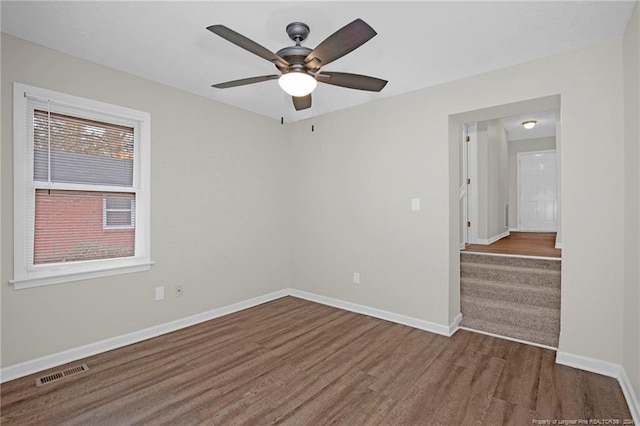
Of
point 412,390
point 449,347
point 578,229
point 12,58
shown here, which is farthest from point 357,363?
point 12,58

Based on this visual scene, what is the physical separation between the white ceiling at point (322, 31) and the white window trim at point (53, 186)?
0.40 meters

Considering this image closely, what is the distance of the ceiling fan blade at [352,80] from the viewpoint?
219 cm

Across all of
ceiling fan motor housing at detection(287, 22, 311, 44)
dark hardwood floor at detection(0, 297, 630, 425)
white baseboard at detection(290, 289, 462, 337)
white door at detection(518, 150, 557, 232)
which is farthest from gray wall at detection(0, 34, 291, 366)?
white door at detection(518, 150, 557, 232)

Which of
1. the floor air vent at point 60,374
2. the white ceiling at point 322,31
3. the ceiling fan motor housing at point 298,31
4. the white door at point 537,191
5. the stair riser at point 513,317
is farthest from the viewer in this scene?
the white door at point 537,191

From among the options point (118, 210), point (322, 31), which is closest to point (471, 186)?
point (322, 31)

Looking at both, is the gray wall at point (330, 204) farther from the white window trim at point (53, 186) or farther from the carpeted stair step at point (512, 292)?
the carpeted stair step at point (512, 292)

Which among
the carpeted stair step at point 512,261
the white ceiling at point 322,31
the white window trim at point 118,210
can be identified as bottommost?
the carpeted stair step at point 512,261

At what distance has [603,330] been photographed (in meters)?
2.41

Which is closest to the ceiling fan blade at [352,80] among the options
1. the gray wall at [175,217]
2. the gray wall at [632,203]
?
the gray wall at [632,203]

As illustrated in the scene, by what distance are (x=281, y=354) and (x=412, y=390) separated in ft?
3.71

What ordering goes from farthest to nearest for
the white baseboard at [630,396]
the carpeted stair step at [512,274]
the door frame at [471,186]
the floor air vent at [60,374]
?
the door frame at [471,186]
the carpeted stair step at [512,274]
the floor air vent at [60,374]
the white baseboard at [630,396]

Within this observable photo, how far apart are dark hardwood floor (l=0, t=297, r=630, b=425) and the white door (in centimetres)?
539

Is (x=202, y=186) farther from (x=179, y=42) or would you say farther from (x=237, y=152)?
(x=179, y=42)

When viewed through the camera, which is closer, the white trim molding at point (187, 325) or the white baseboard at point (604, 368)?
the white baseboard at point (604, 368)
